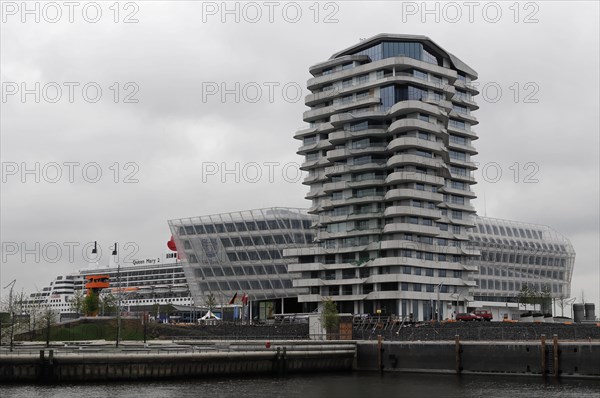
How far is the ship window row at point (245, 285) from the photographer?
615 feet

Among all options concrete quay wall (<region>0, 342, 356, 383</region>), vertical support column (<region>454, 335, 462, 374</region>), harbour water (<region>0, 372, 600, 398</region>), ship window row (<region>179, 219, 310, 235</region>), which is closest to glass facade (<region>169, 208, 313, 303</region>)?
ship window row (<region>179, 219, 310, 235</region>)

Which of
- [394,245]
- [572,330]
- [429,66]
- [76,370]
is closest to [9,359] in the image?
[76,370]

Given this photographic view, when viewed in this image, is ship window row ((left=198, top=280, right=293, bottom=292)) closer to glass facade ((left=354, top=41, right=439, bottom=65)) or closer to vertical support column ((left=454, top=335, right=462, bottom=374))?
glass facade ((left=354, top=41, right=439, bottom=65))

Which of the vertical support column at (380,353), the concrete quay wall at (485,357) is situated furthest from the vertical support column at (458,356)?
the vertical support column at (380,353)

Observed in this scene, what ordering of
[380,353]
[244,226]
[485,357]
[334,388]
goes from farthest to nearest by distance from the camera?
[244,226]
[380,353]
[485,357]
[334,388]

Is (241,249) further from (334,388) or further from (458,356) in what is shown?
(334,388)

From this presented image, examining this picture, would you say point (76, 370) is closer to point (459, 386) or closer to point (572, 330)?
point (459, 386)

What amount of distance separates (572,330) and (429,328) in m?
22.6

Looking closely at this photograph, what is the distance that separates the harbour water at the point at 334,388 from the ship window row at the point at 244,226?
3873 inches

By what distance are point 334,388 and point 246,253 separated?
112 meters

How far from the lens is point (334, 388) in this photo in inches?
3211

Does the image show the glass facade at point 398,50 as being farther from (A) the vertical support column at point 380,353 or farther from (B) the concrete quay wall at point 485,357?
(A) the vertical support column at point 380,353

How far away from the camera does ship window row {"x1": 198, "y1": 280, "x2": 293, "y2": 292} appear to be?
615 ft

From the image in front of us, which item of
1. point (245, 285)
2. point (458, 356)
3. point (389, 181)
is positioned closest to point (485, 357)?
point (458, 356)
